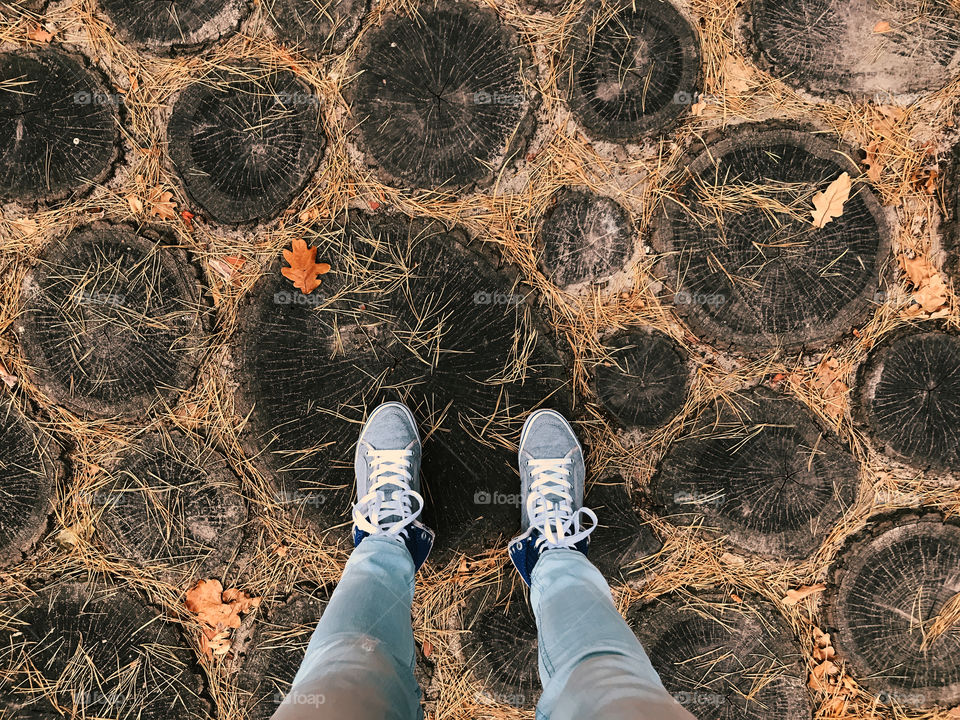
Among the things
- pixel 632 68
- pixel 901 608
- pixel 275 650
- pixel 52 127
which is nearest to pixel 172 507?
pixel 275 650

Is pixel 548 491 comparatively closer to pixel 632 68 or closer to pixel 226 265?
pixel 226 265

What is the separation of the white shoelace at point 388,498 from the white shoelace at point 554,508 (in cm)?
47

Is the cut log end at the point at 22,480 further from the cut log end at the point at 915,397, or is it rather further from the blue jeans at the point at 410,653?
the cut log end at the point at 915,397

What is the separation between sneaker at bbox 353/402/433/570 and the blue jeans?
0.07 meters

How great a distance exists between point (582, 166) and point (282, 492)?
185 cm

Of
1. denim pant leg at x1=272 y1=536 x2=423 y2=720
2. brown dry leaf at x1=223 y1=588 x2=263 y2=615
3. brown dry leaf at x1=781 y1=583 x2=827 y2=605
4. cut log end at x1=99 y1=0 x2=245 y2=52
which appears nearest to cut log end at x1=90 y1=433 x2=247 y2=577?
brown dry leaf at x1=223 y1=588 x2=263 y2=615

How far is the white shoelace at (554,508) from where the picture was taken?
7.06ft

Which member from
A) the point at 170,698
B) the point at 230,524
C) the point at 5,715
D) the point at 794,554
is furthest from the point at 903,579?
the point at 5,715

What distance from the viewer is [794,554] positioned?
2.26 m

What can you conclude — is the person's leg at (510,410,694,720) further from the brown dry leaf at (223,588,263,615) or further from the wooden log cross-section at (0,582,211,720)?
the wooden log cross-section at (0,582,211,720)

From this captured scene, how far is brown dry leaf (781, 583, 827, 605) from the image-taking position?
89.0 inches

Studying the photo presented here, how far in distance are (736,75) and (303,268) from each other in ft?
6.41

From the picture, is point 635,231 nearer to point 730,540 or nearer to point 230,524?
point 730,540

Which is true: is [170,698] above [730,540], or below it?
below
